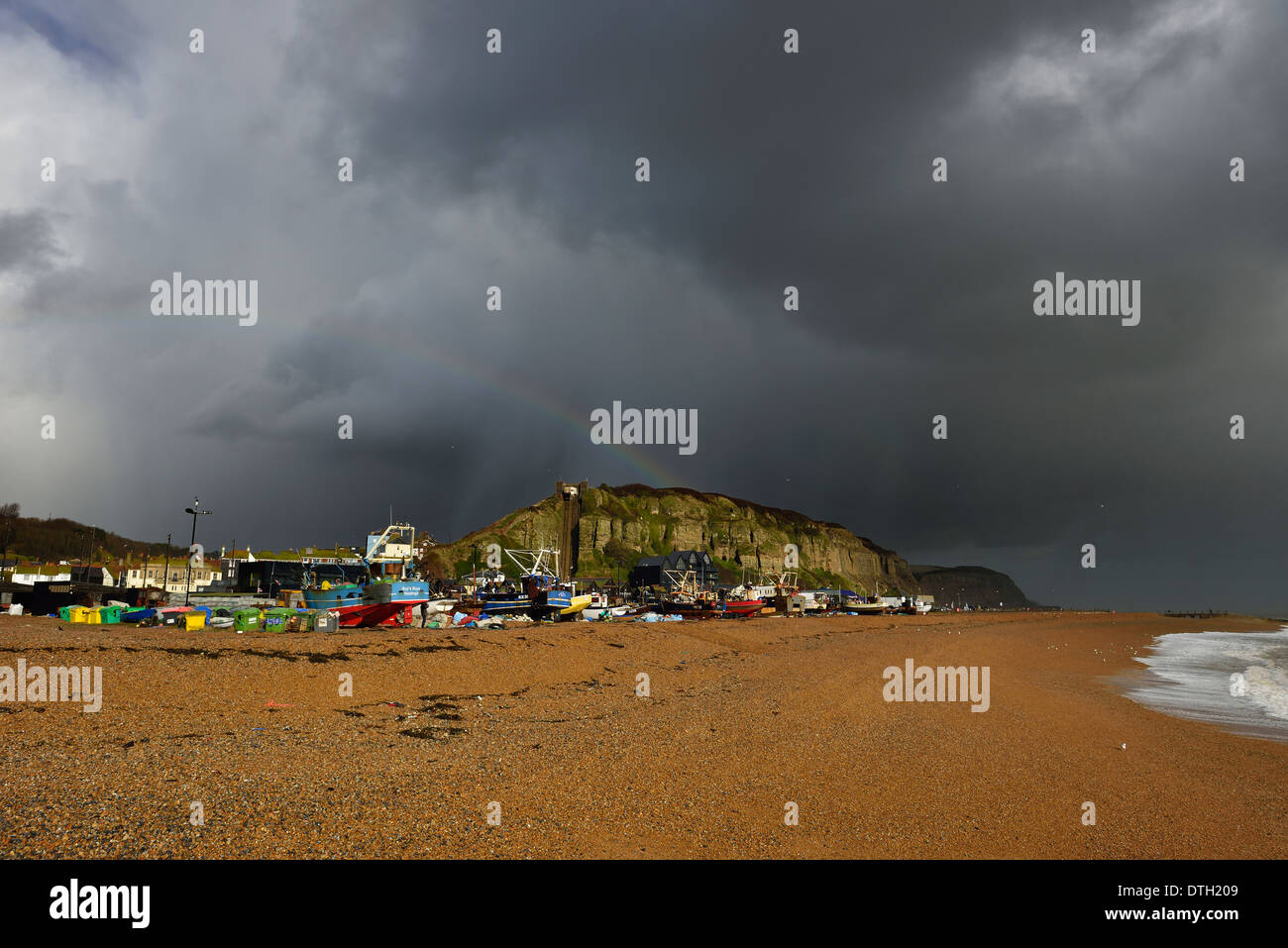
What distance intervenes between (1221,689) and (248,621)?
2129 inches

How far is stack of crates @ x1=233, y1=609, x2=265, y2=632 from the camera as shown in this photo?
1538 inches

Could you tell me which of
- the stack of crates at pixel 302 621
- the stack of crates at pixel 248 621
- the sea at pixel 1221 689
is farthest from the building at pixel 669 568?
the stack of crates at pixel 248 621

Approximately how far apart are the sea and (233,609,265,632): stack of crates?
45.9 metres

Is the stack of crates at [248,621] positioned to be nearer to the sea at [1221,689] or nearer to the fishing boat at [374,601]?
the fishing boat at [374,601]

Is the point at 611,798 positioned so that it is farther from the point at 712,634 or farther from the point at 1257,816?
the point at 712,634

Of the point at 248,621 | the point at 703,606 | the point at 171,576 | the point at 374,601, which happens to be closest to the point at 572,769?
the point at 248,621

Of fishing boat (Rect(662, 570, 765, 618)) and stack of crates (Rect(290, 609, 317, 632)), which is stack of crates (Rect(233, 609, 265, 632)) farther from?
fishing boat (Rect(662, 570, 765, 618))

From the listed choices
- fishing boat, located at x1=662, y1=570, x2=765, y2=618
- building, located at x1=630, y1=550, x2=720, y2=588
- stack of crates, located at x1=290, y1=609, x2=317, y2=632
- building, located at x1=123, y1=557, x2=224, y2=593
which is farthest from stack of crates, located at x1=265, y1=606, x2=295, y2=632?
building, located at x1=630, y1=550, x2=720, y2=588

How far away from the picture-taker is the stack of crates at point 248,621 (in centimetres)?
3906

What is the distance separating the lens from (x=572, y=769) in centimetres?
1388

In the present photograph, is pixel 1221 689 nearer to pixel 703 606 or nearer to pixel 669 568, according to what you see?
pixel 703 606

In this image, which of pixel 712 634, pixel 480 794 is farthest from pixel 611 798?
pixel 712 634

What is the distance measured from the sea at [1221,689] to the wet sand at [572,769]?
2.47 meters
